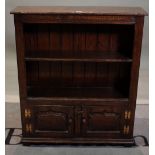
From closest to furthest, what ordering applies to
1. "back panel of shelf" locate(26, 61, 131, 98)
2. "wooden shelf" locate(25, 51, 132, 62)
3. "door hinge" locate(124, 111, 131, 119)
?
1. "wooden shelf" locate(25, 51, 132, 62)
2. "door hinge" locate(124, 111, 131, 119)
3. "back panel of shelf" locate(26, 61, 131, 98)

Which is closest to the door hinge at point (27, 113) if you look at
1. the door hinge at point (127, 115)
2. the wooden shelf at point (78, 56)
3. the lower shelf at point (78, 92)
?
the lower shelf at point (78, 92)

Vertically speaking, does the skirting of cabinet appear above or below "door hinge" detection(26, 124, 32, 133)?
below

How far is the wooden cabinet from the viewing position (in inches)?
76.8

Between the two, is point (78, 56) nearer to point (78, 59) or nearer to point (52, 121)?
point (78, 59)

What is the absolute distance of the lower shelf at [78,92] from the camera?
2.04 m

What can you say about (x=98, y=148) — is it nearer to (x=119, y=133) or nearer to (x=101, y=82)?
(x=119, y=133)

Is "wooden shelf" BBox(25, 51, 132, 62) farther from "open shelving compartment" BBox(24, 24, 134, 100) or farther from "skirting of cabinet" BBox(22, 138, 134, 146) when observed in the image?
"skirting of cabinet" BBox(22, 138, 134, 146)

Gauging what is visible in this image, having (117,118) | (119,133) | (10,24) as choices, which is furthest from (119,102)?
(10,24)

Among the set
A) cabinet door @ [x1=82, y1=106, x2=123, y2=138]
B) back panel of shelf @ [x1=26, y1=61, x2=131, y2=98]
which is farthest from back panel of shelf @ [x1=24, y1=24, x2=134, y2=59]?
cabinet door @ [x1=82, y1=106, x2=123, y2=138]

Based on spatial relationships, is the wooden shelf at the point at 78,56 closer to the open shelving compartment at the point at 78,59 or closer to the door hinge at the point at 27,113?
the open shelving compartment at the point at 78,59

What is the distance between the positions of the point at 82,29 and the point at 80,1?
17.1 inches

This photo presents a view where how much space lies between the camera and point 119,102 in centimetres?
197

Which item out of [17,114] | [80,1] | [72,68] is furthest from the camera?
[17,114]

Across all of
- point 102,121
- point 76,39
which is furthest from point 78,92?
point 76,39
